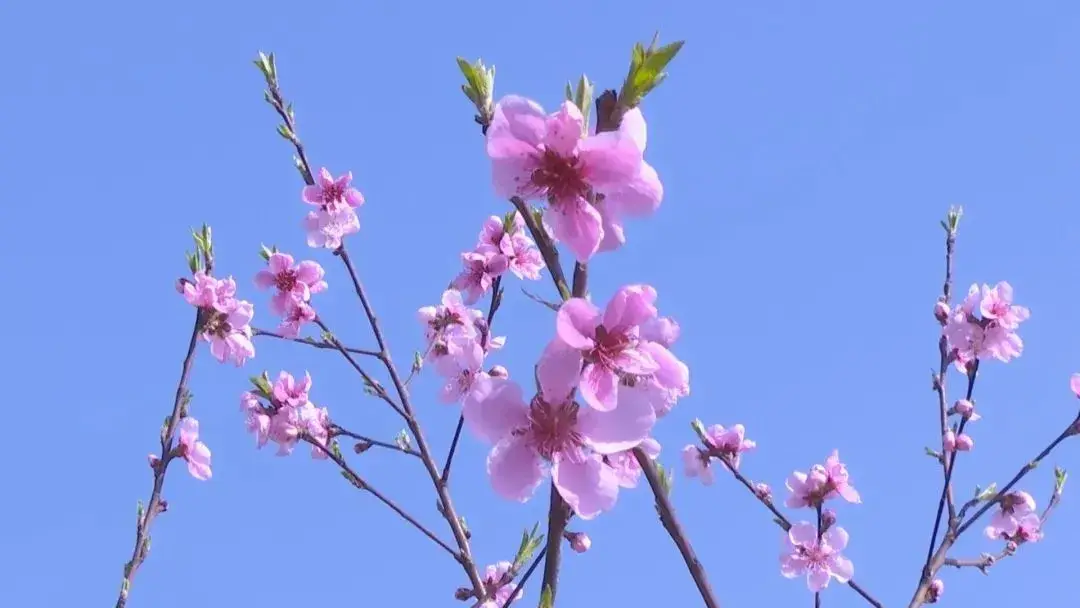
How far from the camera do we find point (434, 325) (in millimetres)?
5648

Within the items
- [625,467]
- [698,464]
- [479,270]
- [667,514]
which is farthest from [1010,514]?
[667,514]

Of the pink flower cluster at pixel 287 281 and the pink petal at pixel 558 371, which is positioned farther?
the pink flower cluster at pixel 287 281

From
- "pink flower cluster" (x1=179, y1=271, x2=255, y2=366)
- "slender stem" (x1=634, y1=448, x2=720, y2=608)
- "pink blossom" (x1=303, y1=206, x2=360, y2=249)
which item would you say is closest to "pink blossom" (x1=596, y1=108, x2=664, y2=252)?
"slender stem" (x1=634, y1=448, x2=720, y2=608)

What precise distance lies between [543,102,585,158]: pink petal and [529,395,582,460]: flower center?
55 cm

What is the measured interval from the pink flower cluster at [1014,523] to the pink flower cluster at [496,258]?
3032 millimetres

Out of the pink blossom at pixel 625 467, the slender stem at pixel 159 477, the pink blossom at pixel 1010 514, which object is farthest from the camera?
the pink blossom at pixel 1010 514

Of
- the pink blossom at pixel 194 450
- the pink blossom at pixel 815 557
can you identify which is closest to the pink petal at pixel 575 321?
the pink blossom at pixel 194 450

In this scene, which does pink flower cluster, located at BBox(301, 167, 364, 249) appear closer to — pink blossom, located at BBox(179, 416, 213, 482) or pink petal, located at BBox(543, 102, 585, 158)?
pink blossom, located at BBox(179, 416, 213, 482)

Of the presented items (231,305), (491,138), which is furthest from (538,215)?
(231,305)

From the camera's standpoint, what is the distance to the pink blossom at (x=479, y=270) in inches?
198

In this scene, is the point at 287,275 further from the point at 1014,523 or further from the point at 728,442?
the point at 1014,523

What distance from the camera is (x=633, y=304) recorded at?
2.06 meters

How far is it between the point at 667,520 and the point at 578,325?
1.68ft

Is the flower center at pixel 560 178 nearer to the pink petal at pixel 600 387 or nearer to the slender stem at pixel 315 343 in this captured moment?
the pink petal at pixel 600 387
